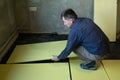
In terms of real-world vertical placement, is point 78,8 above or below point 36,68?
above

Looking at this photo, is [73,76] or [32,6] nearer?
[73,76]

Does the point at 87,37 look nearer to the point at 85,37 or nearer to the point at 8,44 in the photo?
the point at 85,37

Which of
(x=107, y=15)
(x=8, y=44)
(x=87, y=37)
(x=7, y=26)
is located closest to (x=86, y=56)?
(x=87, y=37)

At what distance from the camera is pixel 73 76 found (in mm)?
3439

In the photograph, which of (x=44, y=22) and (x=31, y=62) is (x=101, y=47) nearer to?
(x=31, y=62)

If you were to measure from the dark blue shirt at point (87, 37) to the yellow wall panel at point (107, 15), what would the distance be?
1594 mm

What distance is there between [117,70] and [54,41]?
1750 millimetres

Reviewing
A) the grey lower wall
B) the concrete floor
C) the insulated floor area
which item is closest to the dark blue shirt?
the insulated floor area

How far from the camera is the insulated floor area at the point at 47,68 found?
11.3ft

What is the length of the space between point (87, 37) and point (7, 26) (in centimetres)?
206

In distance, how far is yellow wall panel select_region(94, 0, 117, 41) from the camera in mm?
4941

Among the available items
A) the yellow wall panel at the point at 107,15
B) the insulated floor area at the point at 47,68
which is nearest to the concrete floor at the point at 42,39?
the yellow wall panel at the point at 107,15

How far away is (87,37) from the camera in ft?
11.2

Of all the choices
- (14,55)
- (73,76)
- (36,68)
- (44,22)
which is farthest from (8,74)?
(44,22)
